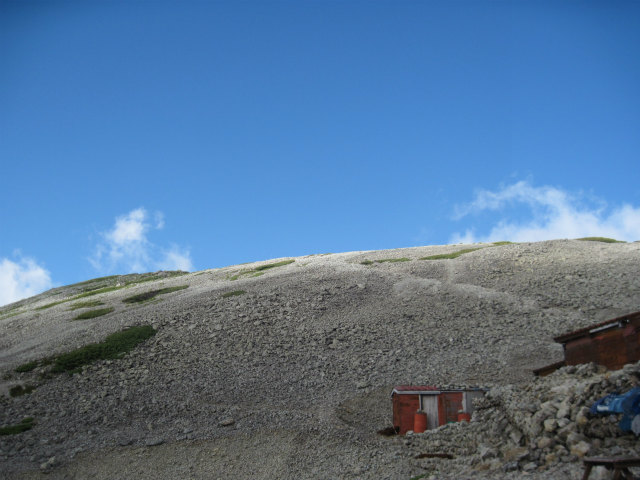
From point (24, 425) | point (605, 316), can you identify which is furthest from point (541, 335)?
point (24, 425)

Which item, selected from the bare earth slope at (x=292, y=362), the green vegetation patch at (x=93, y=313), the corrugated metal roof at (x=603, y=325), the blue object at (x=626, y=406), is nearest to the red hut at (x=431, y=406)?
the bare earth slope at (x=292, y=362)

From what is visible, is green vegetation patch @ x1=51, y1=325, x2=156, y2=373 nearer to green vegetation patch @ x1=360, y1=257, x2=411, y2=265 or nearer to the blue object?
the blue object

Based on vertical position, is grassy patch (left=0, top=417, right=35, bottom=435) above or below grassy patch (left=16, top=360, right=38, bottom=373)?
below

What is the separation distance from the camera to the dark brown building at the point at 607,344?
1011 inches

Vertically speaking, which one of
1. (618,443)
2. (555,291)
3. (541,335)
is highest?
(555,291)

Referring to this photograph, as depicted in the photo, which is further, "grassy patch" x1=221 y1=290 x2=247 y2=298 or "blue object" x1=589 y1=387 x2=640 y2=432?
"grassy patch" x1=221 y1=290 x2=247 y2=298

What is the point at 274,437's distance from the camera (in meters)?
28.4

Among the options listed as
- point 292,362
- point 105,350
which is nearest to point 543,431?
point 292,362

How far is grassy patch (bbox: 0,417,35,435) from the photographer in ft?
97.0

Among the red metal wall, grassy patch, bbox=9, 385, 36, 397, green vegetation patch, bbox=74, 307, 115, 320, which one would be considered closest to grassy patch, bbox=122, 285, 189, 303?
green vegetation patch, bbox=74, 307, 115, 320

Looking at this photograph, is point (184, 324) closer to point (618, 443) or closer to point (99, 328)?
point (99, 328)

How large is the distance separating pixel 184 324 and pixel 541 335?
30.3 meters

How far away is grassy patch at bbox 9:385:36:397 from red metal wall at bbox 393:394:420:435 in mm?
24877

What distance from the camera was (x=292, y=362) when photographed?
39281 millimetres
